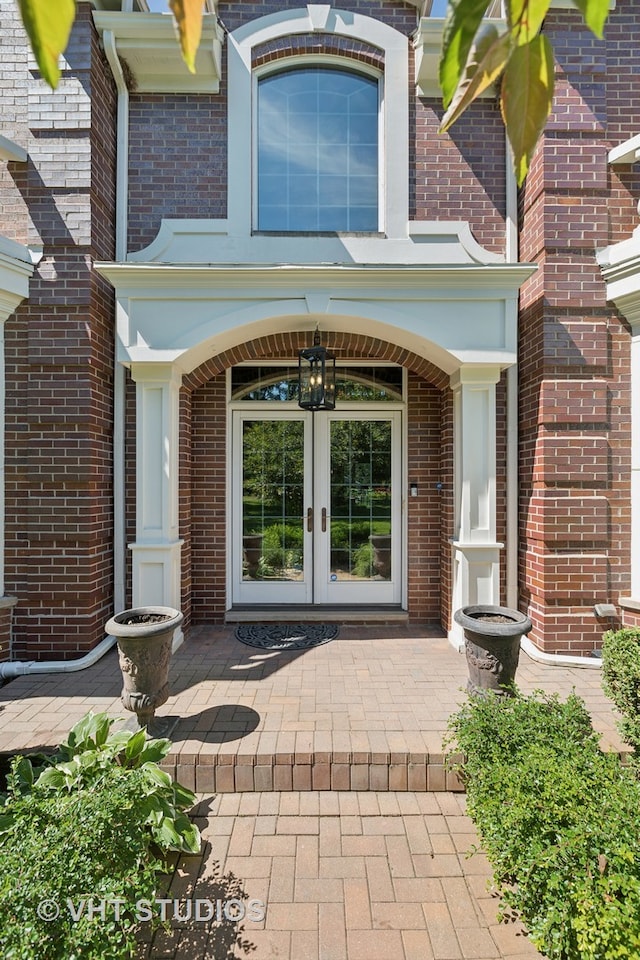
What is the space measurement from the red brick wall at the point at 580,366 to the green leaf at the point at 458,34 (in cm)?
403

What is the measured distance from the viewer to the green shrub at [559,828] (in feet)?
5.52

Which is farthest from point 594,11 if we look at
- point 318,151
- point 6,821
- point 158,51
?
point 158,51

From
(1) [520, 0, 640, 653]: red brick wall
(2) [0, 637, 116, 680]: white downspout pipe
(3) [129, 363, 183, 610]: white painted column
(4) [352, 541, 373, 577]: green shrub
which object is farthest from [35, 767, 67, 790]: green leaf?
(1) [520, 0, 640, 653]: red brick wall

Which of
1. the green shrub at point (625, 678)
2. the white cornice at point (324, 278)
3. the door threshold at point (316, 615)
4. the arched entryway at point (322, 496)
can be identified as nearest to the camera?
the green shrub at point (625, 678)

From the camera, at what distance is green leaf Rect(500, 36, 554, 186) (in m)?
0.64

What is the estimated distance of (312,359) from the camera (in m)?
4.19

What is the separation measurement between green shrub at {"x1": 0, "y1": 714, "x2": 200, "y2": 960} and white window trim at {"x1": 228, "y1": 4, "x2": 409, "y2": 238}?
14.0 ft

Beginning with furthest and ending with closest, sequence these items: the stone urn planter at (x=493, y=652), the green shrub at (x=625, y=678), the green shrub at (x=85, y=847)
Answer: the stone urn planter at (x=493, y=652)
the green shrub at (x=625, y=678)
the green shrub at (x=85, y=847)

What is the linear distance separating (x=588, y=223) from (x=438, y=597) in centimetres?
371

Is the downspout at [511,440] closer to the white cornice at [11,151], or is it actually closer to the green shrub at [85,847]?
the green shrub at [85,847]

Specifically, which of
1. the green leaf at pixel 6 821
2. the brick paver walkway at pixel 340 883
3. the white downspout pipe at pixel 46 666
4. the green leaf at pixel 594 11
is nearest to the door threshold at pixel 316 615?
the white downspout pipe at pixel 46 666

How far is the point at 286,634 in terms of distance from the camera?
15.6ft

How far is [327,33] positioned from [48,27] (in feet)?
18.0

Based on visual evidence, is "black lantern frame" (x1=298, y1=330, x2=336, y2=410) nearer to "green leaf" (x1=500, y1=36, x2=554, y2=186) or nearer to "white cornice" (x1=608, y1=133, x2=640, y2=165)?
"white cornice" (x1=608, y1=133, x2=640, y2=165)
